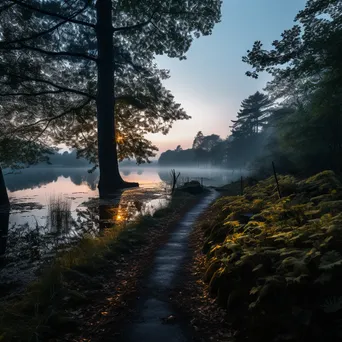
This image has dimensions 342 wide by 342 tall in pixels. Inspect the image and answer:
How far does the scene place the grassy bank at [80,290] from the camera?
3.74m

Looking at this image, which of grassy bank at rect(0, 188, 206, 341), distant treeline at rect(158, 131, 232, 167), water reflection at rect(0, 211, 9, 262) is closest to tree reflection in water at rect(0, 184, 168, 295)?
water reflection at rect(0, 211, 9, 262)

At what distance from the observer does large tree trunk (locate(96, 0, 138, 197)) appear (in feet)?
55.0

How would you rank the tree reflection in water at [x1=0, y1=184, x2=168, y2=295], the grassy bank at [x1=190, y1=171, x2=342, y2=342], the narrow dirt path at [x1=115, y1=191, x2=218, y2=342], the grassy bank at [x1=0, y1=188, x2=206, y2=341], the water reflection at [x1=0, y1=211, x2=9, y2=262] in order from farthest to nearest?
1. the water reflection at [x1=0, y1=211, x2=9, y2=262]
2. the tree reflection in water at [x1=0, y1=184, x2=168, y2=295]
3. the grassy bank at [x1=0, y1=188, x2=206, y2=341]
4. the narrow dirt path at [x1=115, y1=191, x2=218, y2=342]
5. the grassy bank at [x1=190, y1=171, x2=342, y2=342]

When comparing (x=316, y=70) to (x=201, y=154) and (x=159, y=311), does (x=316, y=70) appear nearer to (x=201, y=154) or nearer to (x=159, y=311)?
(x=159, y=311)

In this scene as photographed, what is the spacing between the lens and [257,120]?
2864 inches

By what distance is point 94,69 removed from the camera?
2084 cm

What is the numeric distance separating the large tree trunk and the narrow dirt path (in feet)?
37.8

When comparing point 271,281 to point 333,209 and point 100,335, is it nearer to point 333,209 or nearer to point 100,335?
point 100,335

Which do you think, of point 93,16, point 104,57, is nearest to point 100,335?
point 104,57

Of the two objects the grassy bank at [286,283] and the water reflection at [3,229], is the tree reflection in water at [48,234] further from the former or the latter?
the grassy bank at [286,283]

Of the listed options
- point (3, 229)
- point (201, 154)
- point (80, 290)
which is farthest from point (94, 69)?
point (201, 154)

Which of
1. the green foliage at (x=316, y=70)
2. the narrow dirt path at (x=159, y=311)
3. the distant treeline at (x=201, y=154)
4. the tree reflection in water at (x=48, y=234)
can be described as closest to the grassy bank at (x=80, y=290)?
the narrow dirt path at (x=159, y=311)

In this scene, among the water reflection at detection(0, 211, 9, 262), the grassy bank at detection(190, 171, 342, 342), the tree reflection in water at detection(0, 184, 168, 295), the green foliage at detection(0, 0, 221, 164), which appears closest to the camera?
the grassy bank at detection(190, 171, 342, 342)

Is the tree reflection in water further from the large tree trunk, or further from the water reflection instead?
the large tree trunk
